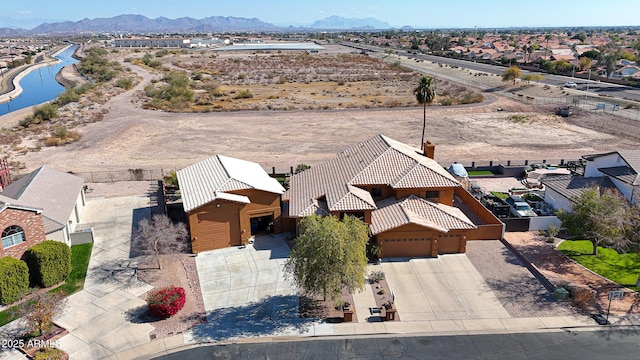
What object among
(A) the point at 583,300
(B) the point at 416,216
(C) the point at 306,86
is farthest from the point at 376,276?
(C) the point at 306,86

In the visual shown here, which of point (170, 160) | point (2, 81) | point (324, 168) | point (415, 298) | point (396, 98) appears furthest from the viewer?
point (2, 81)

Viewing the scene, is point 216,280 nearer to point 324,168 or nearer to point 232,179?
point 232,179

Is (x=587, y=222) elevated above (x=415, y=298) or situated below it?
above

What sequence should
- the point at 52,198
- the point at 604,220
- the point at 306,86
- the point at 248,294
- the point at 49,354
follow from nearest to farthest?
the point at 49,354 < the point at 248,294 < the point at 604,220 < the point at 52,198 < the point at 306,86

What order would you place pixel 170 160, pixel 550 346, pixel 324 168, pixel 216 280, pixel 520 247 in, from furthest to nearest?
pixel 170 160 < pixel 324 168 < pixel 520 247 < pixel 216 280 < pixel 550 346

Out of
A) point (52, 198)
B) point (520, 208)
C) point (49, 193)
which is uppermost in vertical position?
point (49, 193)

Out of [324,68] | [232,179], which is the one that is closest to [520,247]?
[232,179]

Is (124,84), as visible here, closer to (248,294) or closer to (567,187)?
(248,294)
